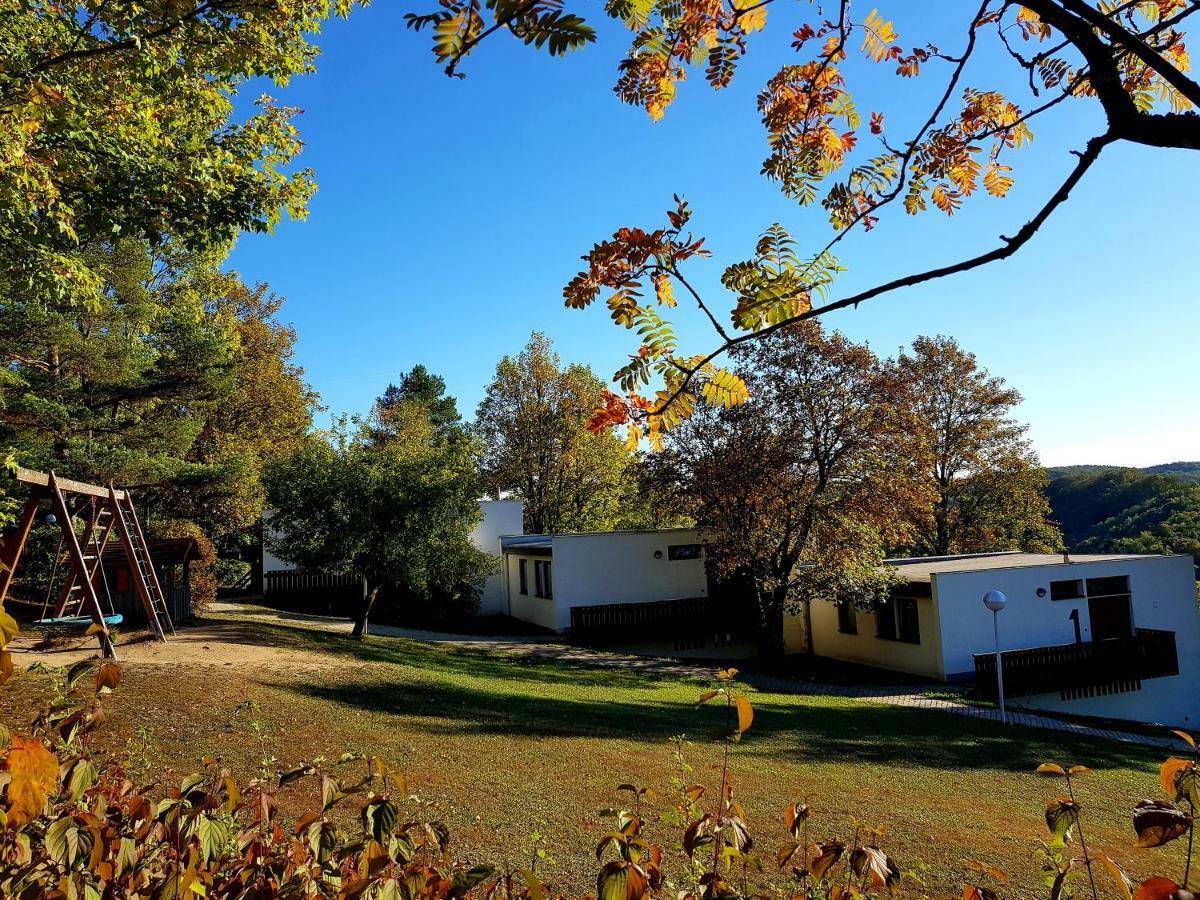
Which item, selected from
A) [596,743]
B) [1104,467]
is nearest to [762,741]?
[596,743]

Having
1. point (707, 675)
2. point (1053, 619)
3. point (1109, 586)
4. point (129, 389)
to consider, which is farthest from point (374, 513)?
point (1109, 586)

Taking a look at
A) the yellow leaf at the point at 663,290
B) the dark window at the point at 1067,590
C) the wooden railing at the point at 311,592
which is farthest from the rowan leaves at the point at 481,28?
the wooden railing at the point at 311,592

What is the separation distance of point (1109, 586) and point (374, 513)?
59.7 feet

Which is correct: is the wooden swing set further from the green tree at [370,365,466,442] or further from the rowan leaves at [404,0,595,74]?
the green tree at [370,365,466,442]

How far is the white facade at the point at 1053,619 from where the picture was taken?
56.6 ft

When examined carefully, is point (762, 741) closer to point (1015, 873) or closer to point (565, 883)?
point (1015, 873)

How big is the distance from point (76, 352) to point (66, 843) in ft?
57.7

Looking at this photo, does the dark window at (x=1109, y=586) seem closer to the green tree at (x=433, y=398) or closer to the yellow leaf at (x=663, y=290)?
the yellow leaf at (x=663, y=290)

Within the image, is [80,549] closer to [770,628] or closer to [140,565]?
[140,565]

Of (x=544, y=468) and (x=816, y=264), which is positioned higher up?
(x=544, y=468)

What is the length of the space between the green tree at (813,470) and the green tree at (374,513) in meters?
6.29

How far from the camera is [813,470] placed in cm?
1809

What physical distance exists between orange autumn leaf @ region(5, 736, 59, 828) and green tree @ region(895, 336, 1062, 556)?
96.8 feet

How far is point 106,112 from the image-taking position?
715 cm
